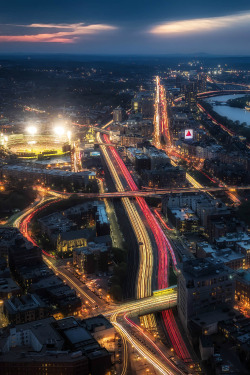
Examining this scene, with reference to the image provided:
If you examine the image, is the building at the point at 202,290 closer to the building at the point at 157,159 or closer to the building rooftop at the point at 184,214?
the building rooftop at the point at 184,214

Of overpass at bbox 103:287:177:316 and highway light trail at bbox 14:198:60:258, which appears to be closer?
overpass at bbox 103:287:177:316

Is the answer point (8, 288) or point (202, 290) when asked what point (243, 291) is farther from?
point (8, 288)

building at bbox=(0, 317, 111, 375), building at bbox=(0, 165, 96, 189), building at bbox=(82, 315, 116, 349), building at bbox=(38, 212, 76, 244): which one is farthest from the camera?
building at bbox=(0, 165, 96, 189)

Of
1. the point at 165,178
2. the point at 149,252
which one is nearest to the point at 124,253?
the point at 149,252

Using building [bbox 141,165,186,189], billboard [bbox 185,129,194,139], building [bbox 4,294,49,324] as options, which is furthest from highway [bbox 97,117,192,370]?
billboard [bbox 185,129,194,139]

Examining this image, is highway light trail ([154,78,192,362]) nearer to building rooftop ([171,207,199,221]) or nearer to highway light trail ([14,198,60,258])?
building rooftop ([171,207,199,221])
